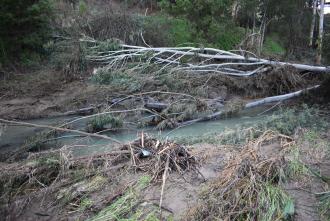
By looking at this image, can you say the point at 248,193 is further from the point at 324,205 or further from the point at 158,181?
the point at 158,181

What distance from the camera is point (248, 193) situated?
5289mm

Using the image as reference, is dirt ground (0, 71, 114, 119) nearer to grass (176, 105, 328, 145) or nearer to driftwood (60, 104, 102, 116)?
driftwood (60, 104, 102, 116)

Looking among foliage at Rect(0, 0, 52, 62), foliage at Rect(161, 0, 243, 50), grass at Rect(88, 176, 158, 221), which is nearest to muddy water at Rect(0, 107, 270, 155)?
grass at Rect(88, 176, 158, 221)

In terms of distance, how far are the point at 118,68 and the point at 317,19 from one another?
11472 millimetres

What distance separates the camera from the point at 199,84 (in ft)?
43.0

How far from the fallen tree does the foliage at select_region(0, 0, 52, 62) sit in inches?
89.6

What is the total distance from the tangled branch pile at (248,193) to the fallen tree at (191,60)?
756cm

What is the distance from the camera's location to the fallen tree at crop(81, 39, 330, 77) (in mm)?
13656

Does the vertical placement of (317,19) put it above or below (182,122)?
above

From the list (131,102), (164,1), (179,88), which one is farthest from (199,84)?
(164,1)

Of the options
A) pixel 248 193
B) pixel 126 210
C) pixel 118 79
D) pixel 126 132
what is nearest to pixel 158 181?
pixel 126 210

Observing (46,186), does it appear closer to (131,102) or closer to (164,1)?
(131,102)

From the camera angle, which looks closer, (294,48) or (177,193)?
(177,193)

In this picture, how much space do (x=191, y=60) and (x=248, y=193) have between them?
31.5 ft
